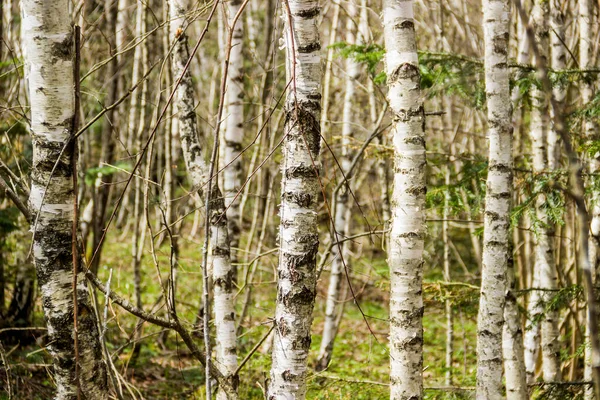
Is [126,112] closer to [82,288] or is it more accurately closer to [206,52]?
[206,52]

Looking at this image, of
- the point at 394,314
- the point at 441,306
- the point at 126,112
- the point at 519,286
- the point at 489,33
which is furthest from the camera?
the point at 126,112

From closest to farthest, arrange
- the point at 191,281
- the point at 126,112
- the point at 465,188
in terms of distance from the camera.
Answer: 1. the point at 465,188
2. the point at 191,281
3. the point at 126,112

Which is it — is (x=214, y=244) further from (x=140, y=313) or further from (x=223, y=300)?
(x=140, y=313)

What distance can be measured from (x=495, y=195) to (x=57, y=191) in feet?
9.17

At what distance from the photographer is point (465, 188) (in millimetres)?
4922

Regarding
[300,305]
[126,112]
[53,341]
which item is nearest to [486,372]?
[300,305]

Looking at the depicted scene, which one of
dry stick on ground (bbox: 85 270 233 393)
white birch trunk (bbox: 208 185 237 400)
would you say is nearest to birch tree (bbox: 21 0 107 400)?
dry stick on ground (bbox: 85 270 233 393)

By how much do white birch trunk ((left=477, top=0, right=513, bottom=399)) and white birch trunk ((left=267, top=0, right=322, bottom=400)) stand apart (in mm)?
1779

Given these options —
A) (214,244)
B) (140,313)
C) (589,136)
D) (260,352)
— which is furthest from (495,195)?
(260,352)

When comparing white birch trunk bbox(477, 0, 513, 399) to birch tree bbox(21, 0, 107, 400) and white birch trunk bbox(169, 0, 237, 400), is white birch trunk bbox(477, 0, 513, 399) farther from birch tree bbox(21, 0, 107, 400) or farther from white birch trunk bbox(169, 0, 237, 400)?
birch tree bbox(21, 0, 107, 400)

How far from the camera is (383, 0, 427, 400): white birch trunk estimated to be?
130 inches

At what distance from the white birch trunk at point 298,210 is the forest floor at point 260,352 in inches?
8.4

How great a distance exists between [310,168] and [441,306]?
3.47 m

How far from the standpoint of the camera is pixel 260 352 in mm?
6836
